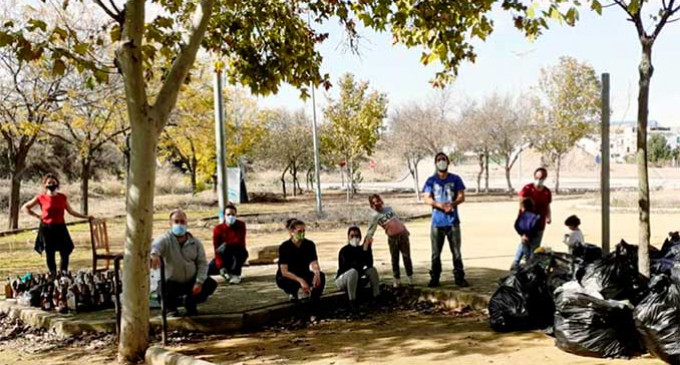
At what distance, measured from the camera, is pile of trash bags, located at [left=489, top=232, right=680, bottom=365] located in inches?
212

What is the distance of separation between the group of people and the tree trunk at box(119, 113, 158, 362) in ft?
2.07

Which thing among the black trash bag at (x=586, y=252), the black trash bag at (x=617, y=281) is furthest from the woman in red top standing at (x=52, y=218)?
the black trash bag at (x=617, y=281)

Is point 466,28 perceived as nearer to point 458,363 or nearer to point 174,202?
point 458,363

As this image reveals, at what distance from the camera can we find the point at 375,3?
8070mm

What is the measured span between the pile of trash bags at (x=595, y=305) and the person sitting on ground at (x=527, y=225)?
7.26 ft

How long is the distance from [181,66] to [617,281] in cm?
440

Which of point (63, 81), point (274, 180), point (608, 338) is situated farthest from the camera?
point (274, 180)

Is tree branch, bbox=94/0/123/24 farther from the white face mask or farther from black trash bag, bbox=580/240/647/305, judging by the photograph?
black trash bag, bbox=580/240/647/305

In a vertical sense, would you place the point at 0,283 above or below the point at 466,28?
below

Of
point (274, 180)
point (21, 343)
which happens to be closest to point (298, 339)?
point (21, 343)

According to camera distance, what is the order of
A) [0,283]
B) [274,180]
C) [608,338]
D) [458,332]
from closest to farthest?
[608,338], [458,332], [0,283], [274,180]

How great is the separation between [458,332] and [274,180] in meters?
52.0

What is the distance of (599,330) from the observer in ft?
19.0

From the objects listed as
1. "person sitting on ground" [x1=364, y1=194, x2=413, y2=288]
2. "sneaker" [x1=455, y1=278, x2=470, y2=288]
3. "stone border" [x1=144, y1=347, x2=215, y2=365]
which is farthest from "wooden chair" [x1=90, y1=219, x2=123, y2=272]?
"sneaker" [x1=455, y1=278, x2=470, y2=288]
